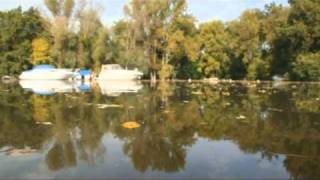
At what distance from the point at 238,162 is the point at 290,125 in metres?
5.10

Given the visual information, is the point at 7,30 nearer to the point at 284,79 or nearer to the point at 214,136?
Answer: the point at 284,79

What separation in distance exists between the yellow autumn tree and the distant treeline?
0.14 m

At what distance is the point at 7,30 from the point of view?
2393 inches

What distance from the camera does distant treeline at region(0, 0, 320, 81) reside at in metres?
50.9

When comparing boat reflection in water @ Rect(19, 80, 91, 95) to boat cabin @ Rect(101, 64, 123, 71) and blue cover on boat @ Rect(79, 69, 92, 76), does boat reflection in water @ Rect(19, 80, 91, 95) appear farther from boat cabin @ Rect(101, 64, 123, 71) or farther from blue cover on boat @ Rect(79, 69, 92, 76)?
blue cover on boat @ Rect(79, 69, 92, 76)

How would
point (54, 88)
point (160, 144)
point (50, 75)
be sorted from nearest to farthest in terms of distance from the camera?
1. point (160, 144)
2. point (54, 88)
3. point (50, 75)

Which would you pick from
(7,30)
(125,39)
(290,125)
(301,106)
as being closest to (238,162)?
(290,125)

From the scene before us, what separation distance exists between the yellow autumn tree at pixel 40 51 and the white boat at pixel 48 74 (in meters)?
3.42

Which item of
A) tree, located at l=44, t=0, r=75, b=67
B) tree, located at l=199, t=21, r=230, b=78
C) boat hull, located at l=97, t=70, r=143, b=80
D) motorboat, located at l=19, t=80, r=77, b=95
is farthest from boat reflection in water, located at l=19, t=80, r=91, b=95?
tree, located at l=199, t=21, r=230, b=78

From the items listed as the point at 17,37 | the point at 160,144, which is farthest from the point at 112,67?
the point at 160,144

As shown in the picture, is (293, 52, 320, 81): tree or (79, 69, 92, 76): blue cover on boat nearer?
(293, 52, 320, 81): tree

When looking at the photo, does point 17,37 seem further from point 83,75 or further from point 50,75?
point 83,75

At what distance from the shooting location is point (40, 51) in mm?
58906

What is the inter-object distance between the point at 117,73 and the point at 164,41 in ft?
25.5
